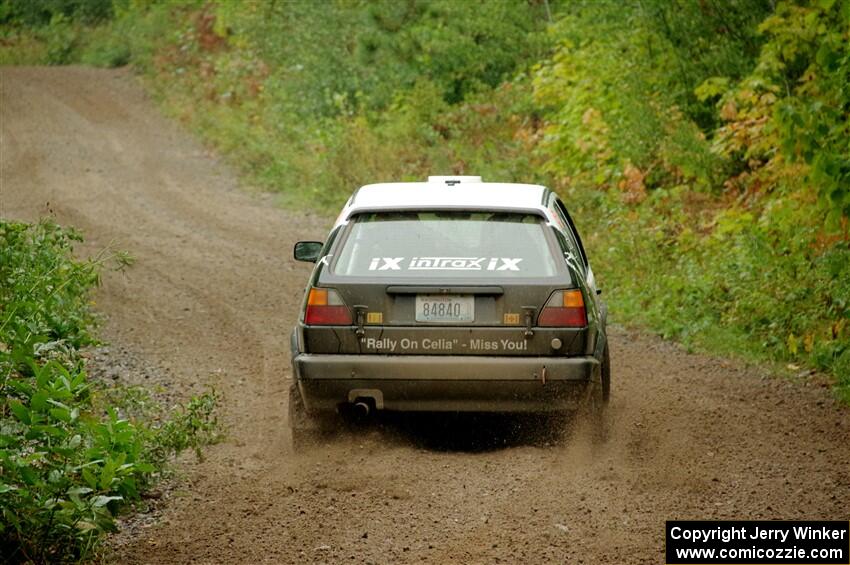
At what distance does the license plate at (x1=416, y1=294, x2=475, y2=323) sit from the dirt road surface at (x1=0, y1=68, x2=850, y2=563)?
0.83 metres

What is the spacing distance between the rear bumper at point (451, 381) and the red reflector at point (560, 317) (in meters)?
0.20

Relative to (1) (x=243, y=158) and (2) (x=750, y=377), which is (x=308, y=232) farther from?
(2) (x=750, y=377)

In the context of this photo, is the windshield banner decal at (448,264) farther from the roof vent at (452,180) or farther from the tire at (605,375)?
the tire at (605,375)

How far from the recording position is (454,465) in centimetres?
709

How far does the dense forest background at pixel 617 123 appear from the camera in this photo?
11.0m

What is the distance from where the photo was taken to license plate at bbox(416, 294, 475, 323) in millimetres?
7133

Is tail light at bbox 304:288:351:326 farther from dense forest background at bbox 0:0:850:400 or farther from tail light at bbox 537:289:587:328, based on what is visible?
dense forest background at bbox 0:0:850:400

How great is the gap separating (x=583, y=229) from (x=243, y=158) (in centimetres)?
950

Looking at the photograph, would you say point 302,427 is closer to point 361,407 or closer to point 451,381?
point 361,407

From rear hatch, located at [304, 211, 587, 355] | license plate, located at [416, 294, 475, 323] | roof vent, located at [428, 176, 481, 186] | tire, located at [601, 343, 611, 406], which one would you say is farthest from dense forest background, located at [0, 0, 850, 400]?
license plate, located at [416, 294, 475, 323]

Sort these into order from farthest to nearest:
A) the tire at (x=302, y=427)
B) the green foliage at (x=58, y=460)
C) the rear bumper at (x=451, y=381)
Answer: the tire at (x=302, y=427) → the rear bumper at (x=451, y=381) → the green foliage at (x=58, y=460)

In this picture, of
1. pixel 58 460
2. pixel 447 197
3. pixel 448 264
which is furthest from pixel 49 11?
pixel 58 460

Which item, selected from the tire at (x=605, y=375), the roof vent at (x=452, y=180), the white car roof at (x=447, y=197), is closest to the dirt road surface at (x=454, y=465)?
the tire at (x=605, y=375)

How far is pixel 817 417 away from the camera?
8.66 metres
